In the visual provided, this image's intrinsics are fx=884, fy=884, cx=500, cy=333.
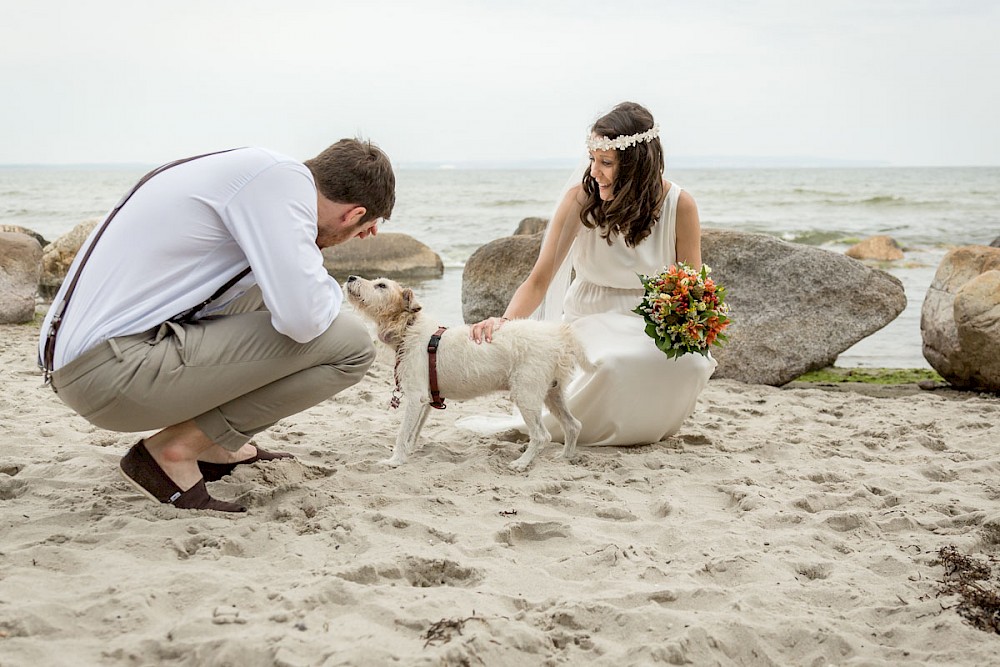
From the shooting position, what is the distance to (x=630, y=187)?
5.66m

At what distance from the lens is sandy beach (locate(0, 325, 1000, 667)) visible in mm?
2871

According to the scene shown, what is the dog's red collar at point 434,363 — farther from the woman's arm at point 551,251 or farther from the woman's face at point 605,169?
the woman's face at point 605,169

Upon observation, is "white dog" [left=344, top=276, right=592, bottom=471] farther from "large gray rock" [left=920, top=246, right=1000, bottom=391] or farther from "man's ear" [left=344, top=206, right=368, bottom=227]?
"large gray rock" [left=920, top=246, right=1000, bottom=391]

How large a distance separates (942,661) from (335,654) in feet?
6.37

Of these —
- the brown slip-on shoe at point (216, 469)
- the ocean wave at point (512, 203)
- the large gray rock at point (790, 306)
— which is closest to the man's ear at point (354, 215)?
the brown slip-on shoe at point (216, 469)

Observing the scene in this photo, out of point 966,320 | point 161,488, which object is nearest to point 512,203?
point 966,320

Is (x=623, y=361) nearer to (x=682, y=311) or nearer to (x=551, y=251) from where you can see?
(x=682, y=311)

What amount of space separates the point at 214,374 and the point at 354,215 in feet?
3.15

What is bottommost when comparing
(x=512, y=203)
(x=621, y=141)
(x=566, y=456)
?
(x=512, y=203)

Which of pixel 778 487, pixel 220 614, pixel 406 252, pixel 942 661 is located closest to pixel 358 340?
pixel 220 614

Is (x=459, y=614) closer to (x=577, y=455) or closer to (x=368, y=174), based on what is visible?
(x=368, y=174)

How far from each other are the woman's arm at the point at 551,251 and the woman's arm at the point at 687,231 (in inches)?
26.1

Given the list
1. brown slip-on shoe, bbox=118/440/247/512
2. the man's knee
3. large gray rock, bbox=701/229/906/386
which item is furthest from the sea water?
brown slip-on shoe, bbox=118/440/247/512

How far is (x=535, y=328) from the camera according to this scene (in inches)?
201
